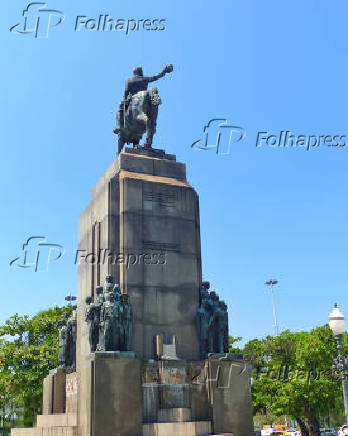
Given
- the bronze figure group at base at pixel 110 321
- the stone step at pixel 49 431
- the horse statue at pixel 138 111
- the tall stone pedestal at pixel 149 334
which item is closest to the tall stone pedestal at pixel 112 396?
the tall stone pedestal at pixel 149 334

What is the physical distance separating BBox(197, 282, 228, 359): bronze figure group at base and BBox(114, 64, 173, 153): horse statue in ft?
22.6

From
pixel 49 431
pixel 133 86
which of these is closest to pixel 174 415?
pixel 49 431

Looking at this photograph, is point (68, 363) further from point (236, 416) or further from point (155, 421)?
point (236, 416)

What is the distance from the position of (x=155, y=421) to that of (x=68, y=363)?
579cm

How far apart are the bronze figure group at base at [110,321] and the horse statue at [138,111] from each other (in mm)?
6863

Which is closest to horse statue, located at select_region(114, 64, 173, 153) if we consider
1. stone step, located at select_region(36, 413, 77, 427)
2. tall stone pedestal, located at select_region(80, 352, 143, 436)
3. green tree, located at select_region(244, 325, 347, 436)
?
tall stone pedestal, located at select_region(80, 352, 143, 436)

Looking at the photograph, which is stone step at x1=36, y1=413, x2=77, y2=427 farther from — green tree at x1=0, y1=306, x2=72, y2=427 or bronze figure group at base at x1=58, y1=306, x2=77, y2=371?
green tree at x1=0, y1=306, x2=72, y2=427

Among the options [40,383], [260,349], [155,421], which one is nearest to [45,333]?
[40,383]

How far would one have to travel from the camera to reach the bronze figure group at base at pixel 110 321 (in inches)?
635

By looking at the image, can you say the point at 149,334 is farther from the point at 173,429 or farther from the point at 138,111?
the point at 138,111

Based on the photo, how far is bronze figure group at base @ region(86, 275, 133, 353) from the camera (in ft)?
52.9

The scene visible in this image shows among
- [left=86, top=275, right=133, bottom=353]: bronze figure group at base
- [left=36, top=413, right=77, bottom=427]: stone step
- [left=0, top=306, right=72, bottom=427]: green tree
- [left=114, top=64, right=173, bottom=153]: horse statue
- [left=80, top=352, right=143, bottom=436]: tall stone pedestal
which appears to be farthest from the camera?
[left=0, top=306, right=72, bottom=427]: green tree

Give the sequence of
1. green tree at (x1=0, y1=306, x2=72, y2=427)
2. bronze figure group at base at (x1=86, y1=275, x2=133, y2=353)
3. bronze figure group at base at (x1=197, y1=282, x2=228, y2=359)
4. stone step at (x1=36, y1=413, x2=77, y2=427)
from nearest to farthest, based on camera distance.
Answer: bronze figure group at base at (x1=86, y1=275, x2=133, y2=353), stone step at (x1=36, y1=413, x2=77, y2=427), bronze figure group at base at (x1=197, y1=282, x2=228, y2=359), green tree at (x1=0, y1=306, x2=72, y2=427)

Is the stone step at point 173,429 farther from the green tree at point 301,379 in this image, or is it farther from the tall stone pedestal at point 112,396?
the green tree at point 301,379
